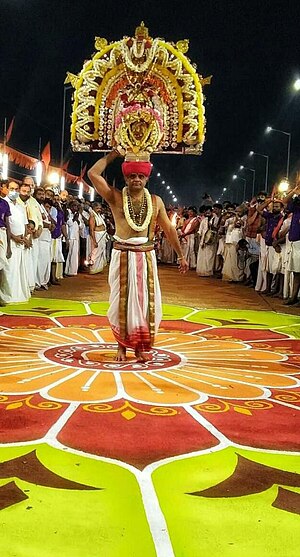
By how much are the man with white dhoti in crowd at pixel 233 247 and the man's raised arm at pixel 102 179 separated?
1011 centimetres

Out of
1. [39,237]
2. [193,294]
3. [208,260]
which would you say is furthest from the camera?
[208,260]

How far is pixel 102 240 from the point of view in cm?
1792

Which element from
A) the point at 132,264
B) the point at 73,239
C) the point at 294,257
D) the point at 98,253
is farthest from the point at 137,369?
the point at 98,253

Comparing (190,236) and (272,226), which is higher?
(272,226)

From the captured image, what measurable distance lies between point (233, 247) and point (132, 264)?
10.3 m

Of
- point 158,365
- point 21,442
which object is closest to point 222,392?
point 158,365

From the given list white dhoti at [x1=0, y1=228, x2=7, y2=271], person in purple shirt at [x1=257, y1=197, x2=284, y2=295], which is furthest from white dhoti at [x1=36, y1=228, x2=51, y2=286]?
person in purple shirt at [x1=257, y1=197, x2=284, y2=295]

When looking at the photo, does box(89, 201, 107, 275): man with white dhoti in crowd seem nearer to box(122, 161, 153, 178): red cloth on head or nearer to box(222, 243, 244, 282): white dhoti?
box(222, 243, 244, 282): white dhoti

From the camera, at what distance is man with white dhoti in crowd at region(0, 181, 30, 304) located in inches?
355

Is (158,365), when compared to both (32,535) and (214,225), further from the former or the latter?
(214,225)

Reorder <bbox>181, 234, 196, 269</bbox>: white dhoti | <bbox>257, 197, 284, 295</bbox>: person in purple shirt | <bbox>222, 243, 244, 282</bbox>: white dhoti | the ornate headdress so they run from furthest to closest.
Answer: <bbox>181, 234, 196, 269</bbox>: white dhoti, <bbox>222, 243, 244, 282</bbox>: white dhoti, <bbox>257, 197, 284, 295</bbox>: person in purple shirt, the ornate headdress

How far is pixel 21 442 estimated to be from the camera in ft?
11.4

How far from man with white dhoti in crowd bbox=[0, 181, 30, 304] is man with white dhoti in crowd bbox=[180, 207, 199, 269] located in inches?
423

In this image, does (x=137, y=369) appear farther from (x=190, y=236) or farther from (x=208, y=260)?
(x=190, y=236)
